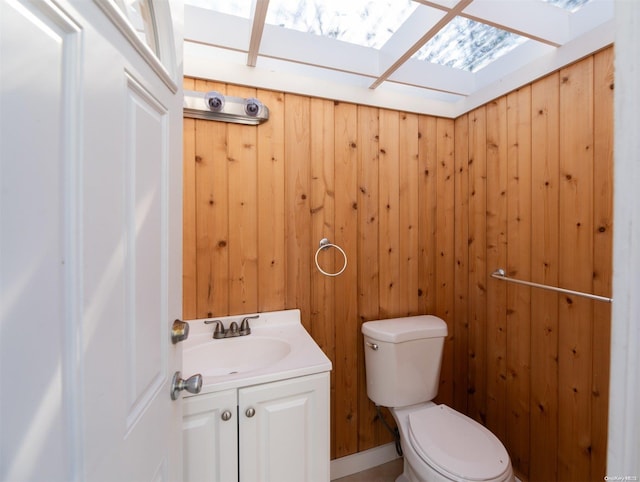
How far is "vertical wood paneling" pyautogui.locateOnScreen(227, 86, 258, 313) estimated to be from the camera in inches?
53.3

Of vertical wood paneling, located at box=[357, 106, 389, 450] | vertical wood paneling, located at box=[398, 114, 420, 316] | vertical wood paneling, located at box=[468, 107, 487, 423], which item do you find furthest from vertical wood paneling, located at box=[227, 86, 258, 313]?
vertical wood paneling, located at box=[468, 107, 487, 423]

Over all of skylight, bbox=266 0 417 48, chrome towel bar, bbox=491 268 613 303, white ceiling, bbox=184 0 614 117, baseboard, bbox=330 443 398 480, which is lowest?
baseboard, bbox=330 443 398 480

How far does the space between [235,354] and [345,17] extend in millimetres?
1588

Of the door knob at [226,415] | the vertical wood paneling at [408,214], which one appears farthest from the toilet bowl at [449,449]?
the door knob at [226,415]

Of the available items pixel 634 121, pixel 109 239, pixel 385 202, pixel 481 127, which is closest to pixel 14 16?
pixel 109 239

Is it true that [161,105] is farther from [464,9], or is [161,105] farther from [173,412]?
[464,9]

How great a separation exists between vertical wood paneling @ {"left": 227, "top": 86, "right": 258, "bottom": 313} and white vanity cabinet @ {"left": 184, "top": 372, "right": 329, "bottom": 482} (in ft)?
1.71

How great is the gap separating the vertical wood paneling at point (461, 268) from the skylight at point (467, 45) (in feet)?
1.11

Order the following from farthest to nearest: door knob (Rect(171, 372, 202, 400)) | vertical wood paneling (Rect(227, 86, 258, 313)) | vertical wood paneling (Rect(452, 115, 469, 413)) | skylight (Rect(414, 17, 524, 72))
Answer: vertical wood paneling (Rect(452, 115, 469, 413)) → vertical wood paneling (Rect(227, 86, 258, 313)) → skylight (Rect(414, 17, 524, 72)) → door knob (Rect(171, 372, 202, 400))

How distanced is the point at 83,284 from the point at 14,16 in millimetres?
314

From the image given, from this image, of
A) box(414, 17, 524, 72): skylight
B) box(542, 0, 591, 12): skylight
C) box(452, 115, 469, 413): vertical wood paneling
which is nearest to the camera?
box(542, 0, 591, 12): skylight

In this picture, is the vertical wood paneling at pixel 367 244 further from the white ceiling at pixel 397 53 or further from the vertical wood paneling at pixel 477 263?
the vertical wood paneling at pixel 477 263

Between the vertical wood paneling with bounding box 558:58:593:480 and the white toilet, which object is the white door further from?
the vertical wood paneling with bounding box 558:58:593:480

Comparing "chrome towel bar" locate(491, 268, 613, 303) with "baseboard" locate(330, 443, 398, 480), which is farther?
"baseboard" locate(330, 443, 398, 480)
